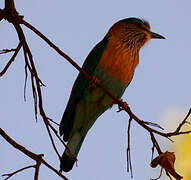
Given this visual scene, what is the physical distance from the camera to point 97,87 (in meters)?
3.78

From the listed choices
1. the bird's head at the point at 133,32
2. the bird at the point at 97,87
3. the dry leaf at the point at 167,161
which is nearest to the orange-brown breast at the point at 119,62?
the bird at the point at 97,87

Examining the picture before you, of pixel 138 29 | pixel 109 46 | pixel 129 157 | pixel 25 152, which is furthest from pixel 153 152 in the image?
pixel 138 29

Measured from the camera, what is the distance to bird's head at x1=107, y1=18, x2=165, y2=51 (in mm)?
4262

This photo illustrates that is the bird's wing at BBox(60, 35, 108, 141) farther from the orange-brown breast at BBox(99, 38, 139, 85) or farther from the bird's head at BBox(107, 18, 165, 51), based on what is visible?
the bird's head at BBox(107, 18, 165, 51)

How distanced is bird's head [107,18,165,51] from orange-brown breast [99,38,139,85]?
157 mm

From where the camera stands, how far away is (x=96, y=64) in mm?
3906

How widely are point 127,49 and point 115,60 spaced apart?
0.27m

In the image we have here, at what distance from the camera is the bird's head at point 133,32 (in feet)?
14.0

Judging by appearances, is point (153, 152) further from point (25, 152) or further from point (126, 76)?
point (126, 76)

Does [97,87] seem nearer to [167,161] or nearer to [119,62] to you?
[119,62]

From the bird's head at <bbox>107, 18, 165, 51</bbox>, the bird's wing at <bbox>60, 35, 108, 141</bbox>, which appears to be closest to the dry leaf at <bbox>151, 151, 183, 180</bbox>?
the bird's wing at <bbox>60, 35, 108, 141</bbox>

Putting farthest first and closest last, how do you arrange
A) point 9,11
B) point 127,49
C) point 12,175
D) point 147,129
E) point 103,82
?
point 127,49 → point 103,82 → point 9,11 → point 147,129 → point 12,175

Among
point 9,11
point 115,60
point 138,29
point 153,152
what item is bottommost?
point 153,152

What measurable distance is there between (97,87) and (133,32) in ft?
3.26
